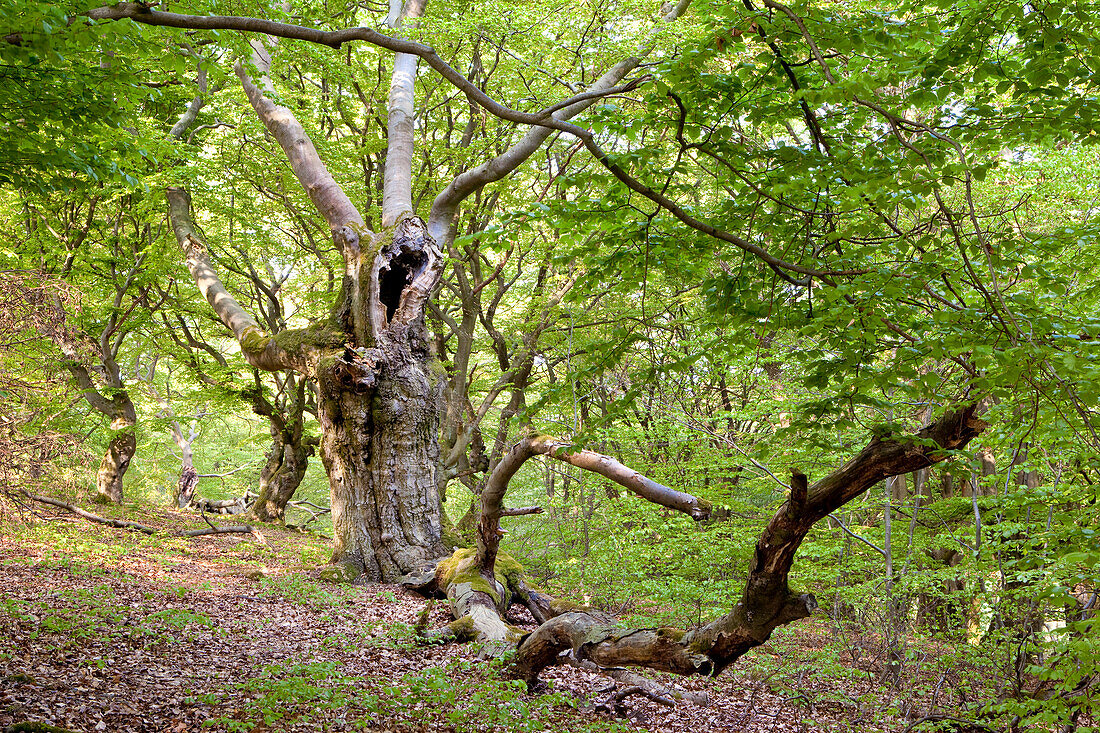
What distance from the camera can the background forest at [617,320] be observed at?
3258 millimetres

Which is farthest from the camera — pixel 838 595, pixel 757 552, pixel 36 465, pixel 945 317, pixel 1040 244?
pixel 838 595

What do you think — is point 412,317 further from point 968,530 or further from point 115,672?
point 968,530

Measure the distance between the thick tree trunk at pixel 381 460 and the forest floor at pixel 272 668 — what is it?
49cm

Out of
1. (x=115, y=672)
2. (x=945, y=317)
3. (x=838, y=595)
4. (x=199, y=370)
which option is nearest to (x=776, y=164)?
(x=945, y=317)

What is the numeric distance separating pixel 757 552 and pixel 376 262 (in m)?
5.58

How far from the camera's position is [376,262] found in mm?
7770

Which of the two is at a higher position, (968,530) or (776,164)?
(776,164)

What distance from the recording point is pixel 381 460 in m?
7.86

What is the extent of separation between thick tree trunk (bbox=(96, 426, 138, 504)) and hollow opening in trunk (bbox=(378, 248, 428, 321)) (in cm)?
790

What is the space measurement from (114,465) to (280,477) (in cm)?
374

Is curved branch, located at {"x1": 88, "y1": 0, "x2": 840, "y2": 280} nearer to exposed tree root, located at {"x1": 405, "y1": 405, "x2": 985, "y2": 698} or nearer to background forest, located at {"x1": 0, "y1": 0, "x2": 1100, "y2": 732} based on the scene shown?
background forest, located at {"x1": 0, "y1": 0, "x2": 1100, "y2": 732}

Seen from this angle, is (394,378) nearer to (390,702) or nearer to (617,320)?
(617,320)

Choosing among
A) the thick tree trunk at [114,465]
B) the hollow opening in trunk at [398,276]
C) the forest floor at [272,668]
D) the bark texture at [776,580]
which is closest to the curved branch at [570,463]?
the bark texture at [776,580]

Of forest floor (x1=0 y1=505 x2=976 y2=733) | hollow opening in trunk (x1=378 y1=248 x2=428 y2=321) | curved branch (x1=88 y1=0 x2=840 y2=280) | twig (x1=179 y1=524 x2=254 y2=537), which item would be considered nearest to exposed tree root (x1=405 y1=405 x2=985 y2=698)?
forest floor (x1=0 y1=505 x2=976 y2=733)
